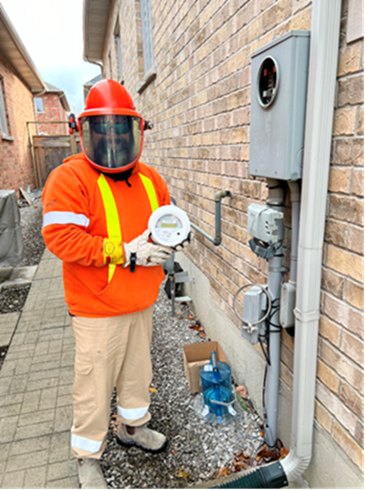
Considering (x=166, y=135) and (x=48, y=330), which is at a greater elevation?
(x=166, y=135)

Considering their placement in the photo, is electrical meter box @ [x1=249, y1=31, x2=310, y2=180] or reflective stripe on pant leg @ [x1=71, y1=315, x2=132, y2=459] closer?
electrical meter box @ [x1=249, y1=31, x2=310, y2=180]

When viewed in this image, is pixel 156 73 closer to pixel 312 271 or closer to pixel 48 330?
pixel 48 330

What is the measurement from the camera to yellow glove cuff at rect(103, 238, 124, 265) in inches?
73.1

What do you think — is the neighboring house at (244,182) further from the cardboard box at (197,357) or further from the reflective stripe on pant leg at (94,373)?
the reflective stripe on pant leg at (94,373)

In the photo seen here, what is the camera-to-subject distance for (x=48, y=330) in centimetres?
390

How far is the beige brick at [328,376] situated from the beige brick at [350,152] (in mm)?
914

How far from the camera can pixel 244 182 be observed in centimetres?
251

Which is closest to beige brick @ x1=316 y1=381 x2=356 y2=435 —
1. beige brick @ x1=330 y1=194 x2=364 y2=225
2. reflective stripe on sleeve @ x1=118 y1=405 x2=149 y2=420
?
beige brick @ x1=330 y1=194 x2=364 y2=225

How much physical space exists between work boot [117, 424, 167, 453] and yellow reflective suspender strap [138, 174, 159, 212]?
142 cm

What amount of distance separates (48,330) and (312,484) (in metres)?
2.93

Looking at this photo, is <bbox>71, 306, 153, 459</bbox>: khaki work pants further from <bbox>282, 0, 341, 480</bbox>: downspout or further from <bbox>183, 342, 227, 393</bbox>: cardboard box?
<bbox>282, 0, 341, 480</bbox>: downspout

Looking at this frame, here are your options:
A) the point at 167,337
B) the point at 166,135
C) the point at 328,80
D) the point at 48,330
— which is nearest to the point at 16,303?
the point at 48,330

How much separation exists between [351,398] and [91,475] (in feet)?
4.90

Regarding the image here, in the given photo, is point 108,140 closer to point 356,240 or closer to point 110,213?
point 110,213
